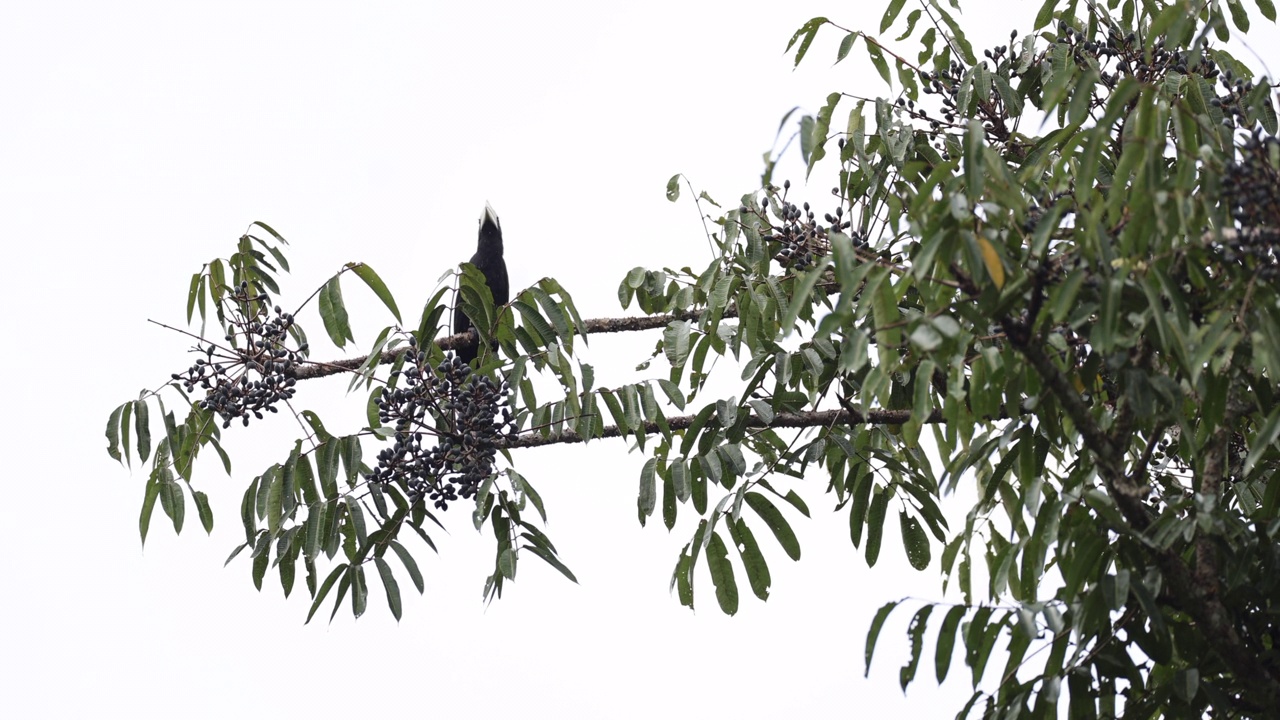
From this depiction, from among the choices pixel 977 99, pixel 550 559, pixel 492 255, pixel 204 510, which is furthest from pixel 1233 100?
pixel 492 255

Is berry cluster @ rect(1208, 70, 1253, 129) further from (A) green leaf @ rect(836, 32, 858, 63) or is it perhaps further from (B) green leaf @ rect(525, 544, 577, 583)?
(B) green leaf @ rect(525, 544, 577, 583)

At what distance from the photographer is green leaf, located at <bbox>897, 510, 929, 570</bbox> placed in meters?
3.38

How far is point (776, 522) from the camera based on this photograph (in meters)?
3.20

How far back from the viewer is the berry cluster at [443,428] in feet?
10.1

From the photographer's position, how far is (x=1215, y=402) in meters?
2.23

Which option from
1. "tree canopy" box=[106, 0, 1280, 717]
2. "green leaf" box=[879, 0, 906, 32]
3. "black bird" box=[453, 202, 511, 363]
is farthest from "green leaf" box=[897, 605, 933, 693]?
"black bird" box=[453, 202, 511, 363]

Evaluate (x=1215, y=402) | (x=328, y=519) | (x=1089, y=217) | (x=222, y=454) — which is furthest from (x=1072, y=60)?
(x=222, y=454)

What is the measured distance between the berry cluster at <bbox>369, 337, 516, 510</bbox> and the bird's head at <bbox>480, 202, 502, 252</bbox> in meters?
3.00

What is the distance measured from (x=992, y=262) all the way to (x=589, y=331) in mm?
2306

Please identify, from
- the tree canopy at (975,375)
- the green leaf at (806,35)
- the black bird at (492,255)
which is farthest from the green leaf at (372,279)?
the black bird at (492,255)

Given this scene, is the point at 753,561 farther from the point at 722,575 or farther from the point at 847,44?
the point at 847,44

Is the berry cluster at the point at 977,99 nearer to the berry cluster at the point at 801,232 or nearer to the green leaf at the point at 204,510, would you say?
the berry cluster at the point at 801,232

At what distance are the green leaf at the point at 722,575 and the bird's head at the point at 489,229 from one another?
3.18 meters

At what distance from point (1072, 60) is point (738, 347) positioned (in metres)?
1.13
